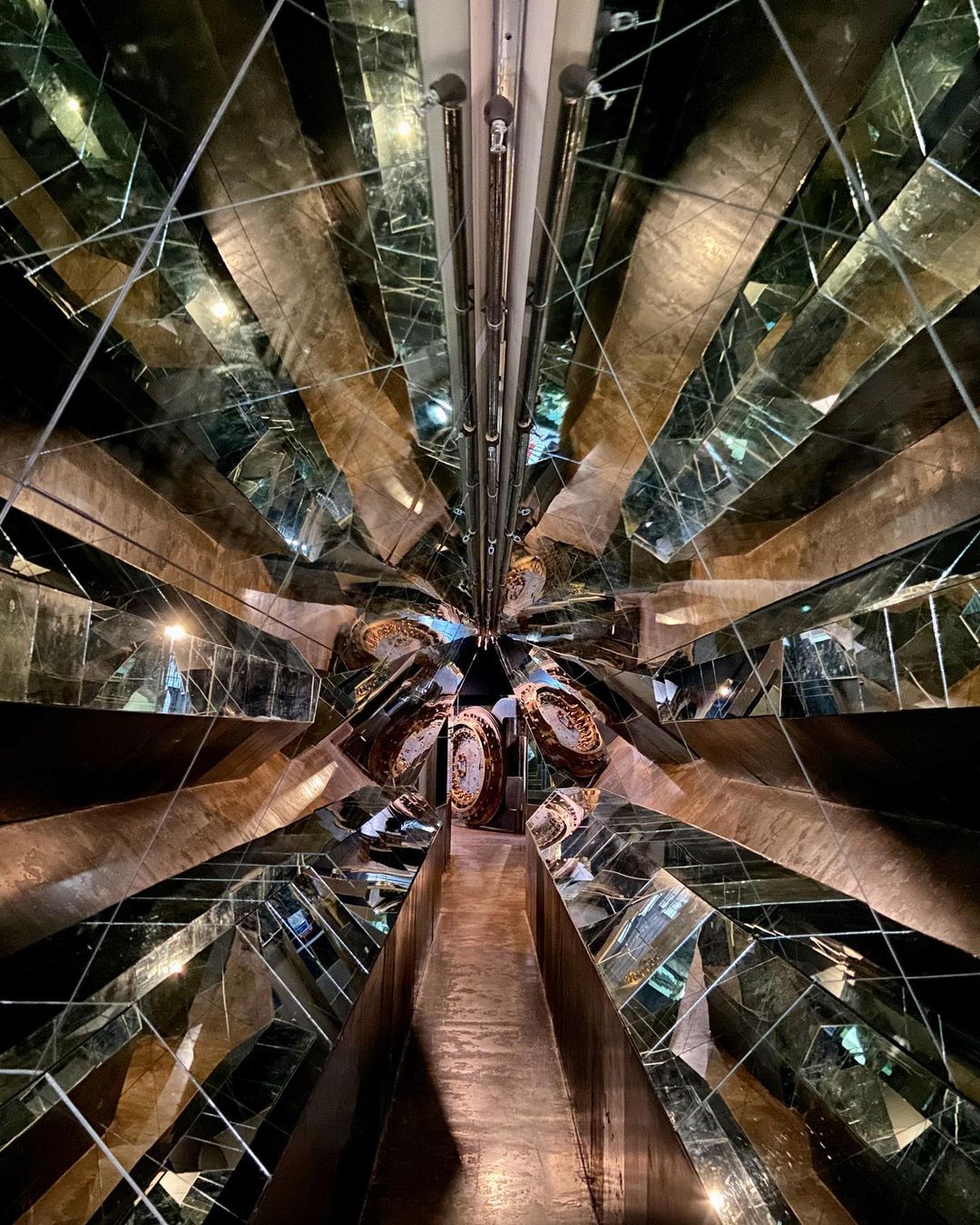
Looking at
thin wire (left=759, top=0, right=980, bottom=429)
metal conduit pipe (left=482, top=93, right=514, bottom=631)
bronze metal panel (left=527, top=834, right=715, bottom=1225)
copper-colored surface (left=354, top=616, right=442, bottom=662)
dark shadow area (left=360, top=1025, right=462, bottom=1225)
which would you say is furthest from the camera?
copper-colored surface (left=354, top=616, right=442, bottom=662)

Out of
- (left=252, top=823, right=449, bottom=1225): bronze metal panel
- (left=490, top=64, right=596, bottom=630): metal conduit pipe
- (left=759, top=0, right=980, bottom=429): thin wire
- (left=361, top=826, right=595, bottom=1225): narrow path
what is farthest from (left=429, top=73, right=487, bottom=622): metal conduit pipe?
(left=361, top=826, right=595, bottom=1225): narrow path

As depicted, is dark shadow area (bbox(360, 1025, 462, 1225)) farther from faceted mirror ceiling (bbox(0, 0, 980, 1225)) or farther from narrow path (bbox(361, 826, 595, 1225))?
faceted mirror ceiling (bbox(0, 0, 980, 1225))

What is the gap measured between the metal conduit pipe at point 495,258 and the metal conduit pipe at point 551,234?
0.28ft

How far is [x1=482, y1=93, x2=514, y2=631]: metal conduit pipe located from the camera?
4.39 feet

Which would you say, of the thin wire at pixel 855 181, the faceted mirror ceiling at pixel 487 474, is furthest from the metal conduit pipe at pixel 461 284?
the thin wire at pixel 855 181

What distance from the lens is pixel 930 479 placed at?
2.49 metres

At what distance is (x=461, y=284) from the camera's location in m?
1.83

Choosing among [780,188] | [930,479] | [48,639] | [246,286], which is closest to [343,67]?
[246,286]

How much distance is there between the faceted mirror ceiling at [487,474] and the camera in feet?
4.49

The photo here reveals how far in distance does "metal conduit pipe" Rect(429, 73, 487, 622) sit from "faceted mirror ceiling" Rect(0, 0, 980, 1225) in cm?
2

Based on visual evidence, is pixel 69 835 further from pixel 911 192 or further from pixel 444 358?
pixel 911 192

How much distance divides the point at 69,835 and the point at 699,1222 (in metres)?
2.18

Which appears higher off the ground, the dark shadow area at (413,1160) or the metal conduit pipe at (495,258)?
the metal conduit pipe at (495,258)

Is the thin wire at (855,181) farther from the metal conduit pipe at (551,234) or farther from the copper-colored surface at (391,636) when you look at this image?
the copper-colored surface at (391,636)
